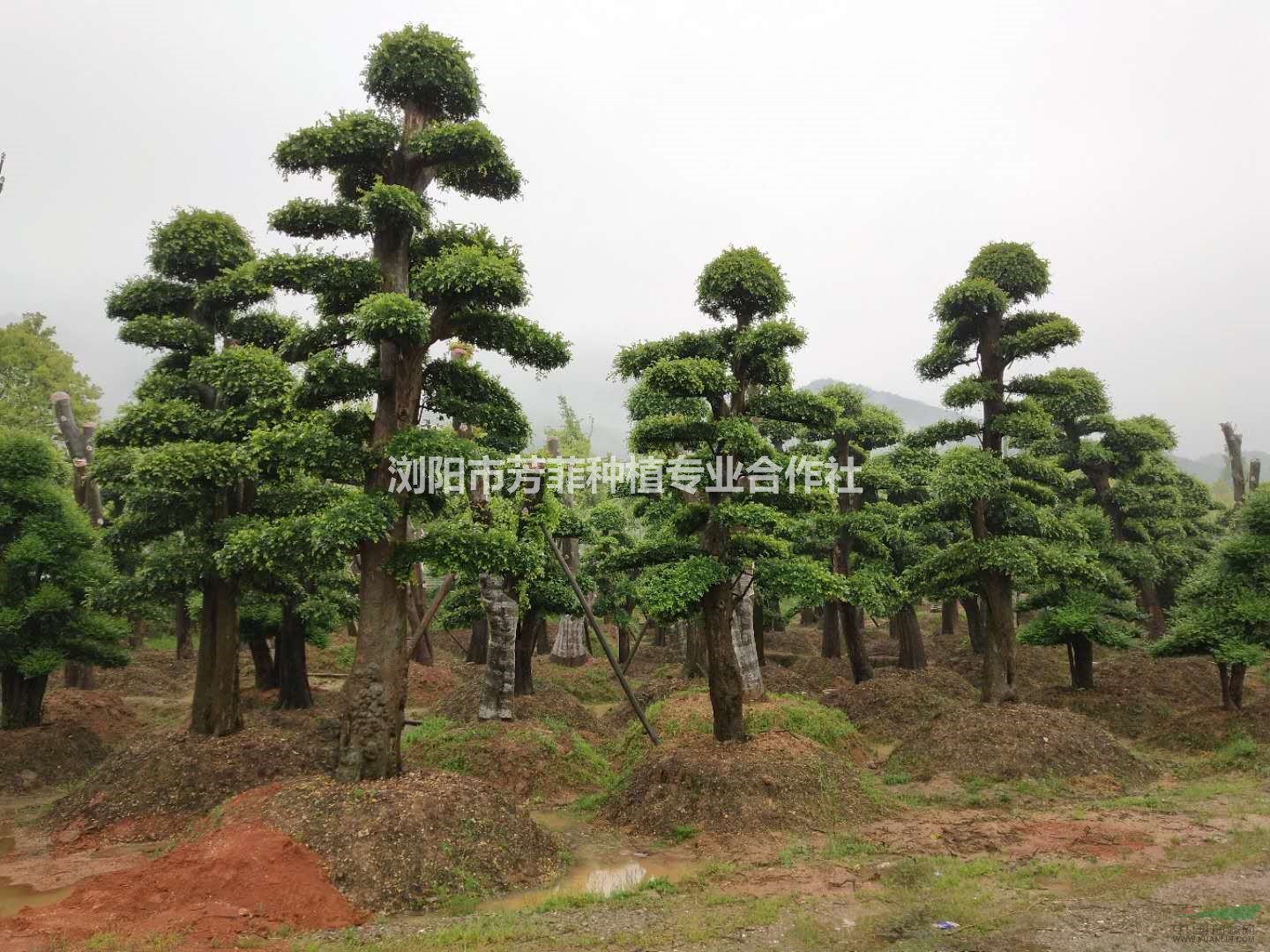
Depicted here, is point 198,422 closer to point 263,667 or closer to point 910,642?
point 263,667

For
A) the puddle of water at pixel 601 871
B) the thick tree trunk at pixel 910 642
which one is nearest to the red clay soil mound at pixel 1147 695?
the thick tree trunk at pixel 910 642

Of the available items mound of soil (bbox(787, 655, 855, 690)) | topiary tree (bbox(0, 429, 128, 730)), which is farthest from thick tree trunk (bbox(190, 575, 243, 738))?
mound of soil (bbox(787, 655, 855, 690))

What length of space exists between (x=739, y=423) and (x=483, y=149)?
5.62 metres

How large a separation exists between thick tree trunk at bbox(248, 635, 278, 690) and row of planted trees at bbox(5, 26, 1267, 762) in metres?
0.83

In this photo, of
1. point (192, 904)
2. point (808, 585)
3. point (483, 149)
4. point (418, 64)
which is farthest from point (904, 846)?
point (418, 64)

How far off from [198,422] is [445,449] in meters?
5.77

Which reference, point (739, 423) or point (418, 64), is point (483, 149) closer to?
point (418, 64)

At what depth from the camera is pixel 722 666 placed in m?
12.6

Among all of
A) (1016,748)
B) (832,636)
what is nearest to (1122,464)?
(832,636)

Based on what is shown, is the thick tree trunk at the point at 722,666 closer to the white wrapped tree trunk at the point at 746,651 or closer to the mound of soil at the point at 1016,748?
the mound of soil at the point at 1016,748

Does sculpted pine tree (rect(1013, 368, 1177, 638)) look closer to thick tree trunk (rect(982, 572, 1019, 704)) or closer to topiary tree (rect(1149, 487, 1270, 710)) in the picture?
topiary tree (rect(1149, 487, 1270, 710))

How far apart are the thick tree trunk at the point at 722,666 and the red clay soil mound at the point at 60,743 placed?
1259 centimetres

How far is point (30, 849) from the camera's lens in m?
10.6

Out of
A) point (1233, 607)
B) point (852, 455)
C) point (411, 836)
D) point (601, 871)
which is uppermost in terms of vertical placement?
point (852, 455)
